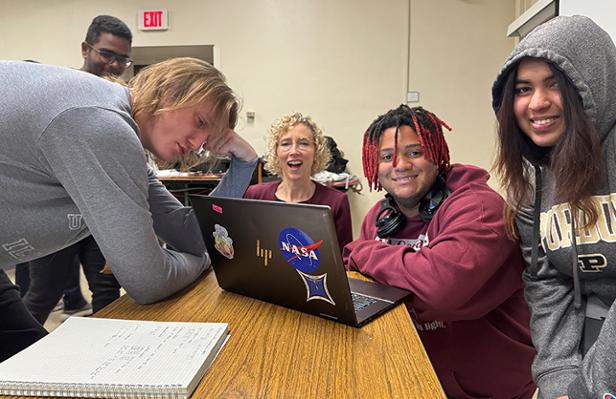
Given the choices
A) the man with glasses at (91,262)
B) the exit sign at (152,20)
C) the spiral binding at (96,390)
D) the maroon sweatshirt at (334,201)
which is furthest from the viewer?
the exit sign at (152,20)

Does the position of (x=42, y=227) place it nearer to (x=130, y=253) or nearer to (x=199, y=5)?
(x=130, y=253)

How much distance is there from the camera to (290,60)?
15.1 ft

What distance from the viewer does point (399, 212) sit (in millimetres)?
1284

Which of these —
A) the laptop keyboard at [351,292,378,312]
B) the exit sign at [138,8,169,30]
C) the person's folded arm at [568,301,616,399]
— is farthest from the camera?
the exit sign at [138,8,169,30]

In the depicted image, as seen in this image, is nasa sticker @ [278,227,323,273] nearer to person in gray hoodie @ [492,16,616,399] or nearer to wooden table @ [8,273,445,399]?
wooden table @ [8,273,445,399]

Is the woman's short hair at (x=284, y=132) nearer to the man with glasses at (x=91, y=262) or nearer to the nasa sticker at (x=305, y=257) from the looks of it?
the man with glasses at (x=91, y=262)

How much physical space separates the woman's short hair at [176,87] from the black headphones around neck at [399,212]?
0.57 meters

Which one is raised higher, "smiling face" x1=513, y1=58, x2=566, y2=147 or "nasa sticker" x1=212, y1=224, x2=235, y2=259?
"smiling face" x1=513, y1=58, x2=566, y2=147

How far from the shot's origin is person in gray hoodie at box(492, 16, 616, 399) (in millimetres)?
874

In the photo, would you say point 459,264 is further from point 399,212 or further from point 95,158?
point 95,158

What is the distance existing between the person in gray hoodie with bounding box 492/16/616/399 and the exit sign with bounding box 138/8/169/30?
4465 mm

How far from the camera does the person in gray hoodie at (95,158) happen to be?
2.56ft

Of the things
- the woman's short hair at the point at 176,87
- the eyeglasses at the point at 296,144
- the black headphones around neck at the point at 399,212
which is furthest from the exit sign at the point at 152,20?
the black headphones around neck at the point at 399,212

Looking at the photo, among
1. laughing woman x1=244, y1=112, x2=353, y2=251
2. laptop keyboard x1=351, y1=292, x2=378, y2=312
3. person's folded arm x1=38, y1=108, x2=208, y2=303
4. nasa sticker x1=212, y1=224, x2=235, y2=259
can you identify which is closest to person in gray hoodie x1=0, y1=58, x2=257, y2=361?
person's folded arm x1=38, y1=108, x2=208, y2=303
